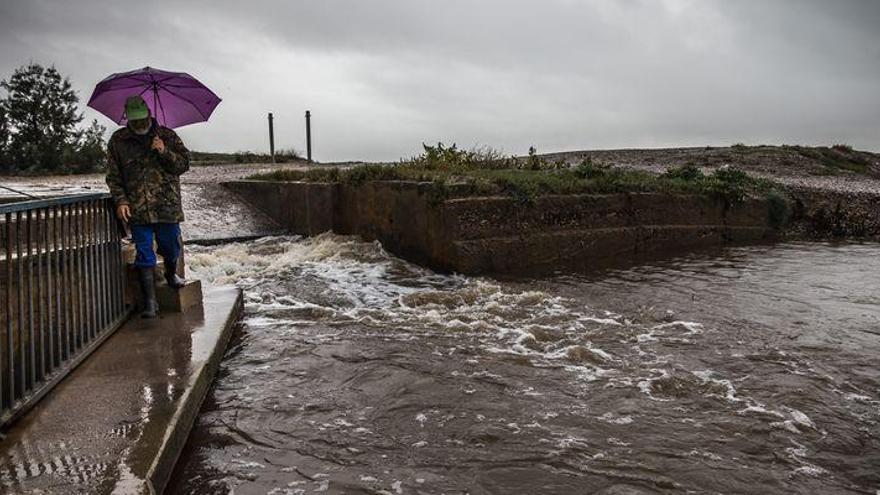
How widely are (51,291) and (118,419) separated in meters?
1.16

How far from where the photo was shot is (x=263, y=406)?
4.18 metres

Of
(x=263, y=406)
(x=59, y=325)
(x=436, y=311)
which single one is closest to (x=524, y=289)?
(x=436, y=311)

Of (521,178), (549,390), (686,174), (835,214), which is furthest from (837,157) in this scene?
(549,390)

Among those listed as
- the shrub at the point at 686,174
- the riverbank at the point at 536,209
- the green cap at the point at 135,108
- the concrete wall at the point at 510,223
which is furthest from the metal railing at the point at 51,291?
the shrub at the point at 686,174

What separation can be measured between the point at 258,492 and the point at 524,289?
5.13m

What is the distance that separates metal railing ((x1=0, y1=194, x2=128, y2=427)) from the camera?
3.54 m

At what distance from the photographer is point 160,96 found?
6.00m

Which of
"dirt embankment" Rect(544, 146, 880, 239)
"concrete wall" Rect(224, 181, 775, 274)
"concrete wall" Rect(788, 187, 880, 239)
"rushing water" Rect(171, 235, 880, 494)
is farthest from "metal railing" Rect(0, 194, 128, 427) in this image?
"concrete wall" Rect(788, 187, 880, 239)

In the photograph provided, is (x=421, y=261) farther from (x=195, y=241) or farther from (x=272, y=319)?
(x=195, y=241)

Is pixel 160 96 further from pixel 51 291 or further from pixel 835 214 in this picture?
pixel 835 214

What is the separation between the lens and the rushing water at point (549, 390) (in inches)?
128

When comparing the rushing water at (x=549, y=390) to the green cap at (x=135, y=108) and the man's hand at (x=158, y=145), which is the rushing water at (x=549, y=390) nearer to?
the man's hand at (x=158, y=145)

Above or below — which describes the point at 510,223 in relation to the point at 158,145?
below

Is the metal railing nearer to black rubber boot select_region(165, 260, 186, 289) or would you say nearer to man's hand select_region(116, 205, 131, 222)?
man's hand select_region(116, 205, 131, 222)
